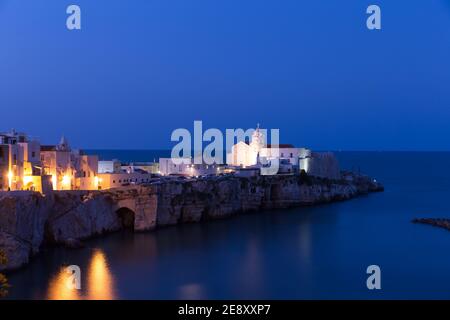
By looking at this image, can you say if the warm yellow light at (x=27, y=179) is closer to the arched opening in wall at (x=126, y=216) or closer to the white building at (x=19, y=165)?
the white building at (x=19, y=165)

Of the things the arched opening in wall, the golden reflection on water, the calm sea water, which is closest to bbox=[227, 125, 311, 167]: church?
the calm sea water

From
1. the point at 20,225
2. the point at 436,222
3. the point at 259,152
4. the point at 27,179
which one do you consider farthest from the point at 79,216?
the point at 259,152

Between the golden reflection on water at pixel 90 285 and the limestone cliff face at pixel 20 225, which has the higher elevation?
the limestone cliff face at pixel 20 225

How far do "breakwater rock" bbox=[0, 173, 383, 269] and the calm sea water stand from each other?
930mm

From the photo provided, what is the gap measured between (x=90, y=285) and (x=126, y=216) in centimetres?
1250

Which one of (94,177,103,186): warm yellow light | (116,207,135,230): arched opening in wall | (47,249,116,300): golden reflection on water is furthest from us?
(94,177,103,186): warm yellow light

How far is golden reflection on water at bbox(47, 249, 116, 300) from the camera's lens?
19641mm

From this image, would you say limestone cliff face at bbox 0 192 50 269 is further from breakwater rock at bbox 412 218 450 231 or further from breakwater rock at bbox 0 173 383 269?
breakwater rock at bbox 412 218 450 231

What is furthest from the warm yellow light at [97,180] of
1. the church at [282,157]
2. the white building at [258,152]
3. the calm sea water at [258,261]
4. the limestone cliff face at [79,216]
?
the white building at [258,152]

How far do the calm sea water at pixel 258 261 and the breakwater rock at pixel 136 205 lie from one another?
3.05 ft

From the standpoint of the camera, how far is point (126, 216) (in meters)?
33.4

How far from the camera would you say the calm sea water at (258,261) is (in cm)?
2053

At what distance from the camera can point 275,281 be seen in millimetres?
22000

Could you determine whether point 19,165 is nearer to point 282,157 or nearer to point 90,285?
point 90,285
